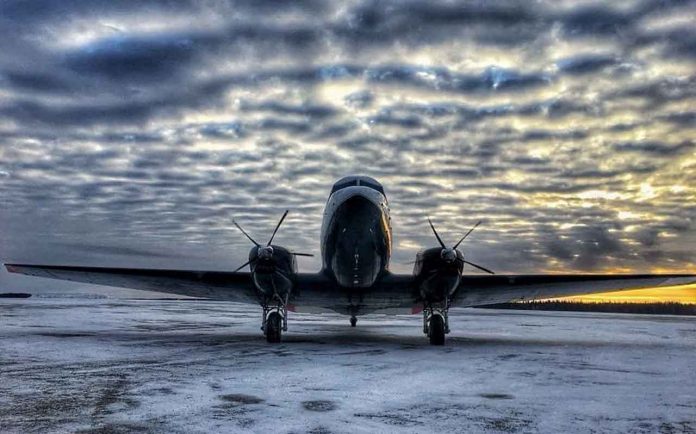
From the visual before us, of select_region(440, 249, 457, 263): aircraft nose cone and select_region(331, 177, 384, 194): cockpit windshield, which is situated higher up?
select_region(331, 177, 384, 194): cockpit windshield

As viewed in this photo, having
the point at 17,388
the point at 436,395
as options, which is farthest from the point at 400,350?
the point at 17,388

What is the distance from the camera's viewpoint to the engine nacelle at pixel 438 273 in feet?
55.8

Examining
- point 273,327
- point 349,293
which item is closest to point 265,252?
point 273,327

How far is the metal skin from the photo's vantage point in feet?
55.2

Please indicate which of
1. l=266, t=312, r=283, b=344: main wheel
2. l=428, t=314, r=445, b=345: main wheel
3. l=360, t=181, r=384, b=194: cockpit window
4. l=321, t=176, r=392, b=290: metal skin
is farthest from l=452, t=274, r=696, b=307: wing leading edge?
l=266, t=312, r=283, b=344: main wheel

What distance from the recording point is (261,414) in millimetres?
6395

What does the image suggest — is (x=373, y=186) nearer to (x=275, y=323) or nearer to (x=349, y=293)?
(x=349, y=293)

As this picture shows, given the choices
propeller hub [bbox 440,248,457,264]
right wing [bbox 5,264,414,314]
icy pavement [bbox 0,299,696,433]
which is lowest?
icy pavement [bbox 0,299,696,433]

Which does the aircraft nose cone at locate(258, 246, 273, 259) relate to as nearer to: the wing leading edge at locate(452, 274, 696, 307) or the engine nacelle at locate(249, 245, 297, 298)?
the engine nacelle at locate(249, 245, 297, 298)

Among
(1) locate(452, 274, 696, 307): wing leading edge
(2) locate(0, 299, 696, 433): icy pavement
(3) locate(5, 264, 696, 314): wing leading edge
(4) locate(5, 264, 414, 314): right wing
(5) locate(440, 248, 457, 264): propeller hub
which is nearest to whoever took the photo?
(2) locate(0, 299, 696, 433): icy pavement

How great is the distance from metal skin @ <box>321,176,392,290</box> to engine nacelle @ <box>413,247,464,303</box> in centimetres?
133

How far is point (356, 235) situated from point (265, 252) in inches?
111

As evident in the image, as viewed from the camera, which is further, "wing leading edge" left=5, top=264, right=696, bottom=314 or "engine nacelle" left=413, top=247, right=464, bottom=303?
"wing leading edge" left=5, top=264, right=696, bottom=314

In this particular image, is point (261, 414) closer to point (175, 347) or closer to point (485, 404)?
point (485, 404)
